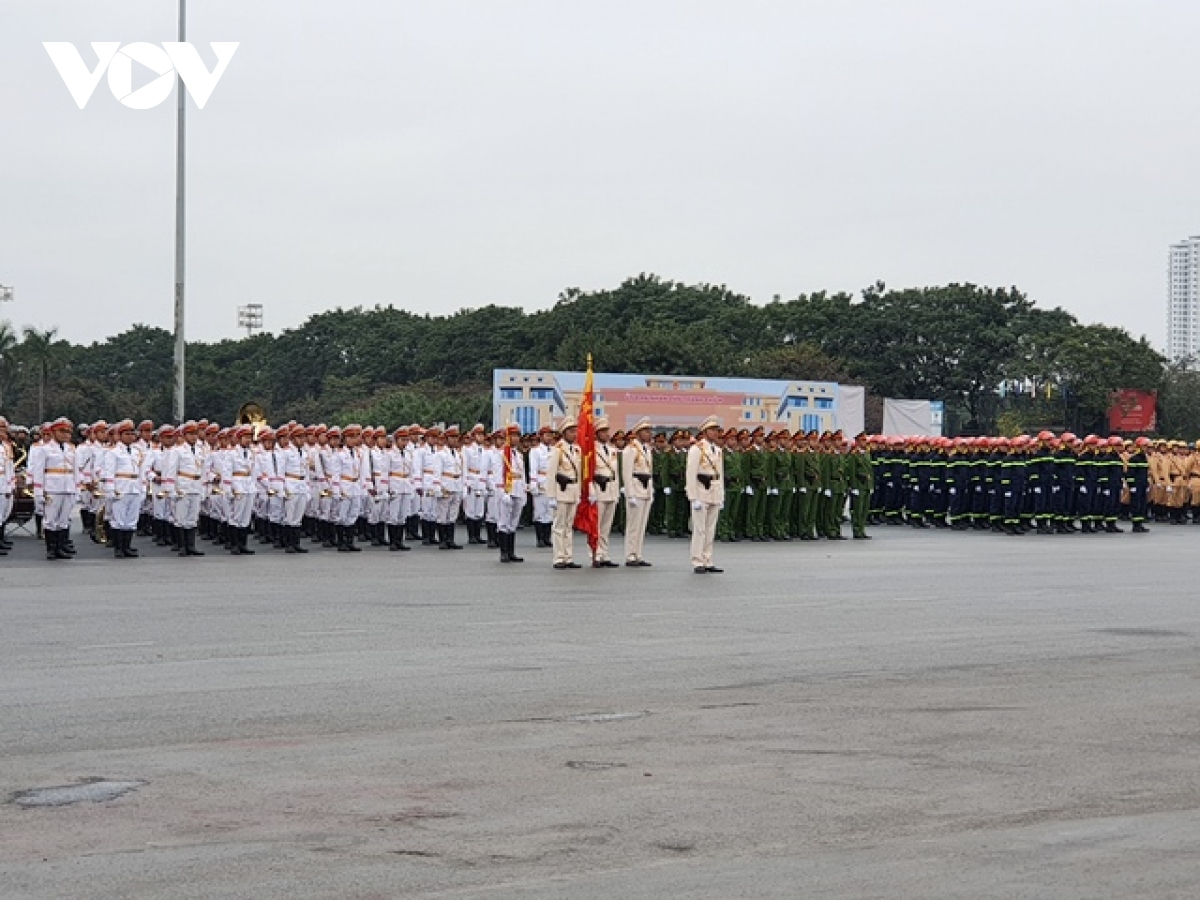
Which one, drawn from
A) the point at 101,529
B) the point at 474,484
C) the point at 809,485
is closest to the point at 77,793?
the point at 474,484

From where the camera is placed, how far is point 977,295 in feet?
253

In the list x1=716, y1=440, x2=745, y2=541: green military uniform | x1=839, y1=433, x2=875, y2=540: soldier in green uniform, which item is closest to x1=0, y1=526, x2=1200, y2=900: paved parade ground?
x1=716, y1=440, x2=745, y2=541: green military uniform

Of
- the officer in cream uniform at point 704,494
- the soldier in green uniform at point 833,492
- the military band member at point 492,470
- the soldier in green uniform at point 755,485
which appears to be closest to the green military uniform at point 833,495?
the soldier in green uniform at point 833,492

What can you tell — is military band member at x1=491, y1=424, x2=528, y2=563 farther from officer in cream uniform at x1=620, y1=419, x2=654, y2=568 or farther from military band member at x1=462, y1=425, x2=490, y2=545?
officer in cream uniform at x1=620, y1=419, x2=654, y2=568

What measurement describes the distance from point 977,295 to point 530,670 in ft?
218

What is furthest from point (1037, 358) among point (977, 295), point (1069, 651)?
point (1069, 651)

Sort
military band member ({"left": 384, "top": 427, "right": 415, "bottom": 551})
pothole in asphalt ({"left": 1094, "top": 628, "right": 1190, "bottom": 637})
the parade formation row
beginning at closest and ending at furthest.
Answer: pothole in asphalt ({"left": 1094, "top": 628, "right": 1190, "bottom": 637}) < the parade formation row < military band member ({"left": 384, "top": 427, "right": 415, "bottom": 551})

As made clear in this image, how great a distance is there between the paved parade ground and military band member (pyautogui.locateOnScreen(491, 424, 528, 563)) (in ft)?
22.8

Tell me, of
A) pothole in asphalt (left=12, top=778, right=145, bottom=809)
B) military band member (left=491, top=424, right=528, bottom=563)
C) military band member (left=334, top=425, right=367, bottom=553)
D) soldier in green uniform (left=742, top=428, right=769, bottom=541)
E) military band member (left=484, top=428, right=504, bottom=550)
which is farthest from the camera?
soldier in green uniform (left=742, top=428, right=769, bottom=541)

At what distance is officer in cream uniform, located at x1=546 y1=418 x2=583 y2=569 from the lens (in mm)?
24219

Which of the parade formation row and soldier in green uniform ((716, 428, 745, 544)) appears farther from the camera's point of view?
soldier in green uniform ((716, 428, 745, 544))

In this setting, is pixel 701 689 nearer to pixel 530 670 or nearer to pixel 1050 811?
pixel 530 670

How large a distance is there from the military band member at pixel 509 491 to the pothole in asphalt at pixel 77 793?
17264 mm

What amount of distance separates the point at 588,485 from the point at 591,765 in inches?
615
